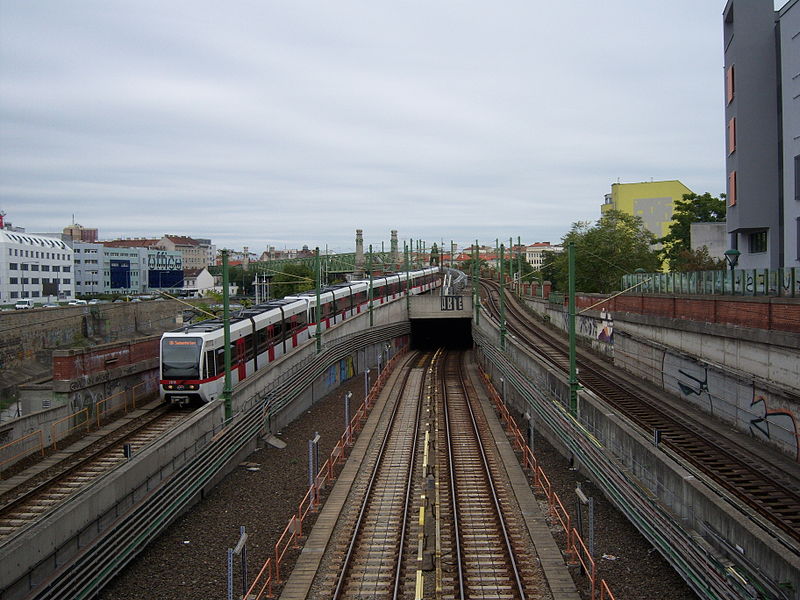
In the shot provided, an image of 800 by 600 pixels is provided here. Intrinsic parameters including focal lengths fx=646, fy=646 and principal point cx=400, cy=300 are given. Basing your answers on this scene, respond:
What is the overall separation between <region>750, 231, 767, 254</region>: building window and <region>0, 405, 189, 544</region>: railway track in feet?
90.2

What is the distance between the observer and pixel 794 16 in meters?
27.0

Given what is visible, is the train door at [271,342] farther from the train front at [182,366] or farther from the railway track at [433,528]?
the railway track at [433,528]

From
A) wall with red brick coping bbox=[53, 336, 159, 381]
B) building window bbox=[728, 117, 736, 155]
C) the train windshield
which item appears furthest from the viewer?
building window bbox=[728, 117, 736, 155]

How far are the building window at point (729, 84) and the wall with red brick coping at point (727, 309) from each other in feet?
36.4

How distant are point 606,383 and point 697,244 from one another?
101 feet

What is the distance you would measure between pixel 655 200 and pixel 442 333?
40458 millimetres

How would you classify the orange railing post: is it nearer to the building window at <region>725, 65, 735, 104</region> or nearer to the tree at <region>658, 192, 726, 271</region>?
the building window at <region>725, 65, 735, 104</region>

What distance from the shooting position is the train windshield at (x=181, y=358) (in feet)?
73.3

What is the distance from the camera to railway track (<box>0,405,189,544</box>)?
1434 centimetres

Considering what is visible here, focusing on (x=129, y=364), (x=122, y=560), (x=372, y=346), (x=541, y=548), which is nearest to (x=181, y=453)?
(x=122, y=560)

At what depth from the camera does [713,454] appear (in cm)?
1677

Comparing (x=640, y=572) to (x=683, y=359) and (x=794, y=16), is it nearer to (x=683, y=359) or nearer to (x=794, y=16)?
(x=683, y=359)

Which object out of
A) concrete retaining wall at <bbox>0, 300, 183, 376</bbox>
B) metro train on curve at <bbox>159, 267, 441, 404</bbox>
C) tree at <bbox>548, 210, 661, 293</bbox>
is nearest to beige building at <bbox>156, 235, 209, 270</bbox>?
concrete retaining wall at <bbox>0, 300, 183, 376</bbox>

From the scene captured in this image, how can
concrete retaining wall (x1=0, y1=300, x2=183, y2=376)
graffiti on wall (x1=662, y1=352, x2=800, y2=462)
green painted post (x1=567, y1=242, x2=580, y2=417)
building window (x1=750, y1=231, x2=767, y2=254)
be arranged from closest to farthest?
→ graffiti on wall (x1=662, y1=352, x2=800, y2=462) < green painted post (x1=567, y1=242, x2=580, y2=417) < building window (x1=750, y1=231, x2=767, y2=254) < concrete retaining wall (x1=0, y1=300, x2=183, y2=376)
